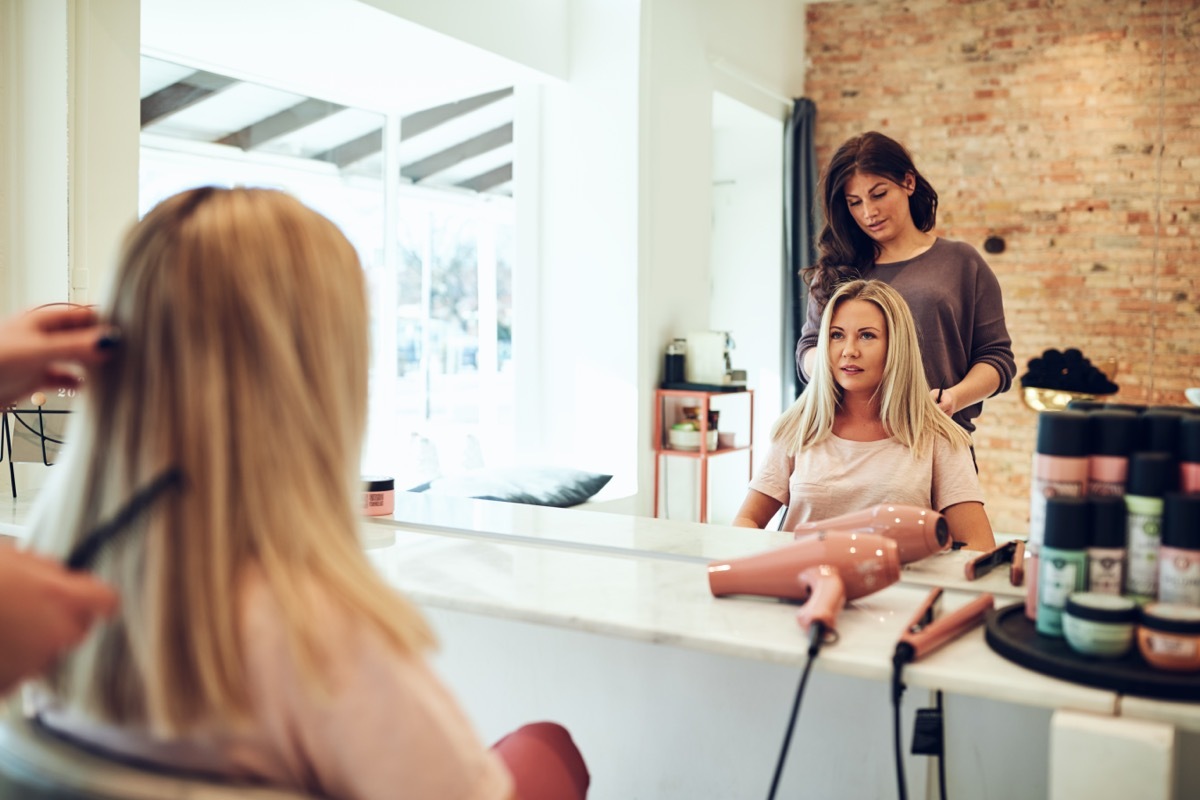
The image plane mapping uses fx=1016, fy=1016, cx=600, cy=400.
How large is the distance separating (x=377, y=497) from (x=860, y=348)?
3.01 ft

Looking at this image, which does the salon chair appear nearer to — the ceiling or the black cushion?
the black cushion

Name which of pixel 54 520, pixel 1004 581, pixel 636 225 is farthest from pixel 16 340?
pixel 636 225

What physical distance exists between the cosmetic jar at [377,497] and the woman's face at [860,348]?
85 cm

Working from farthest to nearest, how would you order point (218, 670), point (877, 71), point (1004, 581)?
point (877, 71) < point (1004, 581) < point (218, 670)

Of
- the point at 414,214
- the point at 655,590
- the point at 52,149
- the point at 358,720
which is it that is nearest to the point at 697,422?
the point at 414,214

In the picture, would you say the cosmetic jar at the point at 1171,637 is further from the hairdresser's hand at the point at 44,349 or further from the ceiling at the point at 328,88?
the ceiling at the point at 328,88

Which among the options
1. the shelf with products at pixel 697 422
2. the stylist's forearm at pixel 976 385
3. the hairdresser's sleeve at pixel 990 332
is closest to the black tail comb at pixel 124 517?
the stylist's forearm at pixel 976 385

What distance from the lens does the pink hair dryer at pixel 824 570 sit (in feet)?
3.68

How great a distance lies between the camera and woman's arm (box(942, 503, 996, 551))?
5.49ft

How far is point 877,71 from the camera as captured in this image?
15.7 ft

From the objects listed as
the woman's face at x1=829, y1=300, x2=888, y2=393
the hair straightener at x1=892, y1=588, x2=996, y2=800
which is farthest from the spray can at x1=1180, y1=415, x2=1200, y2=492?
the woman's face at x1=829, y1=300, x2=888, y2=393

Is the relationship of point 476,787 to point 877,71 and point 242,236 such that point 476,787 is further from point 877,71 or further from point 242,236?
point 877,71

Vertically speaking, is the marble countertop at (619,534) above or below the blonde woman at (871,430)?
below

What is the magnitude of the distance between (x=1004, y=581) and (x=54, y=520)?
1.17 metres
